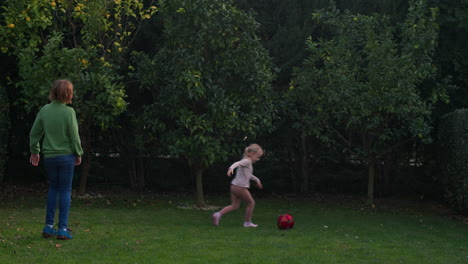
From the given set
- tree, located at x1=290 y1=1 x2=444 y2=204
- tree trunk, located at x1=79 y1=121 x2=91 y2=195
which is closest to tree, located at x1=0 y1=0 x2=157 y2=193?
tree trunk, located at x1=79 y1=121 x2=91 y2=195

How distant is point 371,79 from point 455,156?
217 centimetres

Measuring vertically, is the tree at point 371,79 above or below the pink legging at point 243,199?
above

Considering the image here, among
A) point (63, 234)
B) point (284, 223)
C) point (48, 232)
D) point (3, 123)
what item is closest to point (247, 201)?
point (284, 223)

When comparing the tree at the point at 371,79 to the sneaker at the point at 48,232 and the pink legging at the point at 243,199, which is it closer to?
the pink legging at the point at 243,199

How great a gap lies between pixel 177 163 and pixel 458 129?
275 inches

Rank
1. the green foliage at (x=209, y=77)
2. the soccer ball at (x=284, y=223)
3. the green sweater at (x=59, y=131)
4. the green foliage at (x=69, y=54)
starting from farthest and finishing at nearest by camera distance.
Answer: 1. the green foliage at (x=69, y=54)
2. the green foliage at (x=209, y=77)
3. the soccer ball at (x=284, y=223)
4. the green sweater at (x=59, y=131)

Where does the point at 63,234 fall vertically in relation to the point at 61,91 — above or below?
below

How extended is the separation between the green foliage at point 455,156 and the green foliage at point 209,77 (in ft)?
11.6

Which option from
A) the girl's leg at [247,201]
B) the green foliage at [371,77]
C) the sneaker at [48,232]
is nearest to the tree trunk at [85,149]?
the green foliage at [371,77]

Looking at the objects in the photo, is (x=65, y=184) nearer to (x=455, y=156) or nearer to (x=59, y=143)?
(x=59, y=143)

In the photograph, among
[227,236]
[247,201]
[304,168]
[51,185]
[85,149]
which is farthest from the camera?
[304,168]

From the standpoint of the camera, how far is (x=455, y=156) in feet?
35.4

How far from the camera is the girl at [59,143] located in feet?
21.9

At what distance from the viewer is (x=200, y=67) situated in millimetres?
10633
